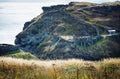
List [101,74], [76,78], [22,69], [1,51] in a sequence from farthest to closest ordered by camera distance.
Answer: [1,51] < [22,69] < [101,74] < [76,78]

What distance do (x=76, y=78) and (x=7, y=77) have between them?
2260mm

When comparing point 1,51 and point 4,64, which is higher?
point 4,64

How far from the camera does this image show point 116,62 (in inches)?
548

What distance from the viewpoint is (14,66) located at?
42.0 feet

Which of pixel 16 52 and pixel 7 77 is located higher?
pixel 7 77

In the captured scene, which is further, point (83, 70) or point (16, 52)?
point (16, 52)

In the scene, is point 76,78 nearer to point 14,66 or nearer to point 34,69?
point 34,69

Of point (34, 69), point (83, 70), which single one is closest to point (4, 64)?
point (34, 69)

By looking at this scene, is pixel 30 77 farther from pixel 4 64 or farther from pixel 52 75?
pixel 4 64

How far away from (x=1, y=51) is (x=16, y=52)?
35.8ft

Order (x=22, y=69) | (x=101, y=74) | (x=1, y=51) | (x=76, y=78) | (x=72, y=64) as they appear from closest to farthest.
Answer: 1. (x=76, y=78)
2. (x=101, y=74)
3. (x=22, y=69)
4. (x=72, y=64)
5. (x=1, y=51)

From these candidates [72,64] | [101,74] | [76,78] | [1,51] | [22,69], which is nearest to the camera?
[76,78]

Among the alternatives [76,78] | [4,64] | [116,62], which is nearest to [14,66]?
[4,64]

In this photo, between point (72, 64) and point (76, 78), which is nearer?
point (76, 78)
